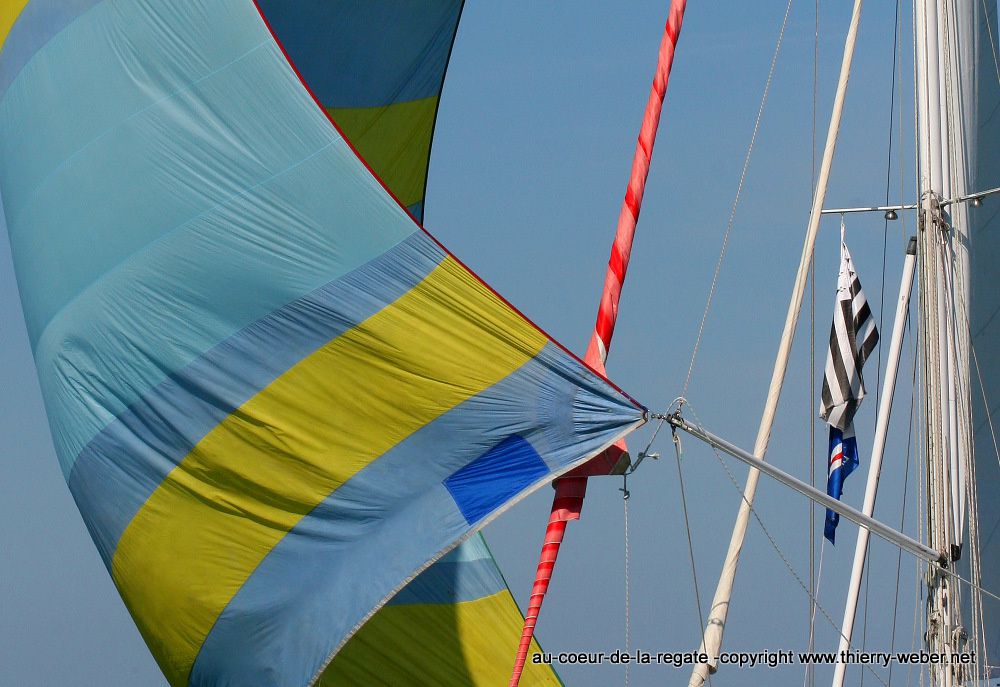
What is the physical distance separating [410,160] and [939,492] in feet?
14.2

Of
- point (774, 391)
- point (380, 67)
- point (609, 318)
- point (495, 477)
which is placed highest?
point (380, 67)

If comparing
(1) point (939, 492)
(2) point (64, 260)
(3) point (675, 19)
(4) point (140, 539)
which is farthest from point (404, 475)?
(1) point (939, 492)

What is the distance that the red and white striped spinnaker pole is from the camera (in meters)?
8.32

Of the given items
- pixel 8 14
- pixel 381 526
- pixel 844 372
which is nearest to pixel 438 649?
pixel 381 526

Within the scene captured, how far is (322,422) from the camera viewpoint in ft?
28.6

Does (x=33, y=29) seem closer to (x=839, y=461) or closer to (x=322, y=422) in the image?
(x=322, y=422)

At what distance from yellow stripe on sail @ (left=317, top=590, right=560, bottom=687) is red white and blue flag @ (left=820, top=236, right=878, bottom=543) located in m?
2.50

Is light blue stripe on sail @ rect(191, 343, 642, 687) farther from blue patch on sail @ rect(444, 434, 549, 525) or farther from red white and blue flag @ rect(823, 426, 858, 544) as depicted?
red white and blue flag @ rect(823, 426, 858, 544)

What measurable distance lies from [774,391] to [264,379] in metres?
3.54

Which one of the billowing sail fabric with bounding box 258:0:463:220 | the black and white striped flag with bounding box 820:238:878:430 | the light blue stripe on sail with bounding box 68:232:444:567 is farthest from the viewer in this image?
the black and white striped flag with bounding box 820:238:878:430

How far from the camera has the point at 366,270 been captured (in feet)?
29.0

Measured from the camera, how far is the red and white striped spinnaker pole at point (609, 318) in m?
8.32

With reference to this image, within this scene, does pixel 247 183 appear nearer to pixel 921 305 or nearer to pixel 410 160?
pixel 410 160

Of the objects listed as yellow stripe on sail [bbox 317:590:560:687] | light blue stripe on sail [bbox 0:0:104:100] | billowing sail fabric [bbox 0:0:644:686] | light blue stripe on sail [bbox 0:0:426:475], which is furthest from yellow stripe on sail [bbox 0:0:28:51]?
yellow stripe on sail [bbox 317:590:560:687]
